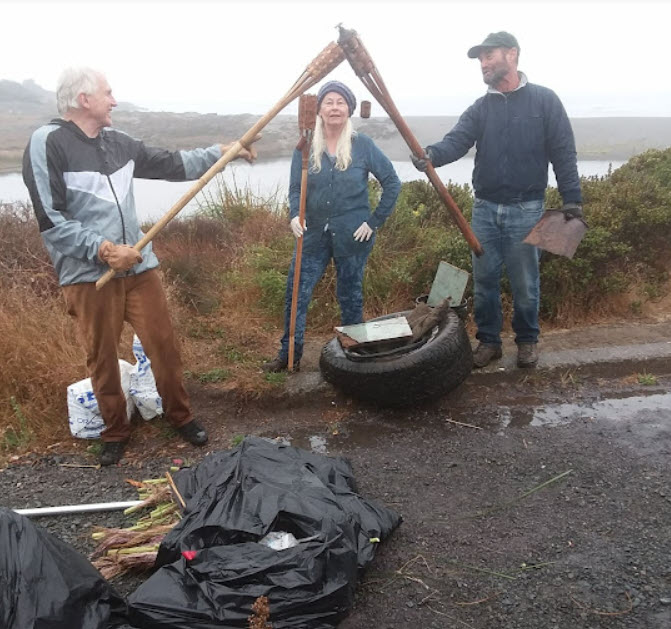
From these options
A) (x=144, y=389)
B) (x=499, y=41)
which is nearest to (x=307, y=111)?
(x=499, y=41)

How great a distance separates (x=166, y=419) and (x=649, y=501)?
2.95m

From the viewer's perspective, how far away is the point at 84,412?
3.95m

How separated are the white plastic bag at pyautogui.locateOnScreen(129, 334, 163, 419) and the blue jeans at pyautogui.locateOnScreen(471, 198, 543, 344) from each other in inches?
97.4

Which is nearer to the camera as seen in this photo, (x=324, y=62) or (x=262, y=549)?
(x=262, y=549)

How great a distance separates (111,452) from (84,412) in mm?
382

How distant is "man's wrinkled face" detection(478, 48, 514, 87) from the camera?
399 cm

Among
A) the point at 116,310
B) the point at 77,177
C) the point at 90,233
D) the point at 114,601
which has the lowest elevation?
the point at 114,601

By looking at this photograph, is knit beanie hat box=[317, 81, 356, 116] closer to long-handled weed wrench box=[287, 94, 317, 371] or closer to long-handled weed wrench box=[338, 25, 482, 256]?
long-handled weed wrench box=[338, 25, 482, 256]

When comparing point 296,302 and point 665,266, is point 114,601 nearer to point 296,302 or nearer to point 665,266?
point 296,302

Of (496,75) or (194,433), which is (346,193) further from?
(194,433)

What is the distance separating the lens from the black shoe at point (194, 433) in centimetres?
389

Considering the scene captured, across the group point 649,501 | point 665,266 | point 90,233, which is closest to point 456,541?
point 649,501

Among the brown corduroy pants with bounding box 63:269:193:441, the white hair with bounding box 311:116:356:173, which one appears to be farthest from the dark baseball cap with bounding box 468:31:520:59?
the brown corduroy pants with bounding box 63:269:193:441

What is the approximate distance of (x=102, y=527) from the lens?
9.93 feet
